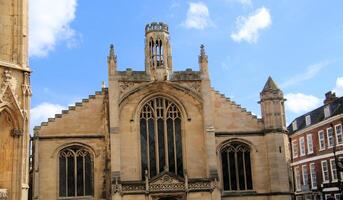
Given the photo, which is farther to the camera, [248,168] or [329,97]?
[329,97]

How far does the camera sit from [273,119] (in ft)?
116

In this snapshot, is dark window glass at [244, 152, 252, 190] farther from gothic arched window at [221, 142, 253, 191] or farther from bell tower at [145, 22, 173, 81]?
bell tower at [145, 22, 173, 81]

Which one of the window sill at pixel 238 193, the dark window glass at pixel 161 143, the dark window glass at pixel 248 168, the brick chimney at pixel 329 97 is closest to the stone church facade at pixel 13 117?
the dark window glass at pixel 161 143

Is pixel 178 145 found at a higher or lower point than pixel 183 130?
lower

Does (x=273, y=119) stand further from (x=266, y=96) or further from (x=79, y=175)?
(x=79, y=175)

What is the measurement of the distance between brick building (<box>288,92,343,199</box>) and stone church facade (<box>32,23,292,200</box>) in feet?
27.2

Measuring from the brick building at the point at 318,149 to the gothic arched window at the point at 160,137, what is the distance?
13155mm

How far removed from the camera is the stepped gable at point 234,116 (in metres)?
35.8

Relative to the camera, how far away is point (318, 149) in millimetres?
46094

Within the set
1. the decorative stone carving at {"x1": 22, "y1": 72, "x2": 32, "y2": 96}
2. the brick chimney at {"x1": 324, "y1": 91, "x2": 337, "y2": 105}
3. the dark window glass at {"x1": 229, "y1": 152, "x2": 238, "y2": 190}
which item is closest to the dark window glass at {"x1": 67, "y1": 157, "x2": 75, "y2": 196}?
the dark window glass at {"x1": 229, "y1": 152, "x2": 238, "y2": 190}

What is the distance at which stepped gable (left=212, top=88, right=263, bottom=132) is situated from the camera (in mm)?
35781

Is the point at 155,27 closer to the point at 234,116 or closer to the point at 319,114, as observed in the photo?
the point at 234,116

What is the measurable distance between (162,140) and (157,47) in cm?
606

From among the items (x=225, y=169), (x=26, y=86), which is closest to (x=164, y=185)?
(x=225, y=169)
